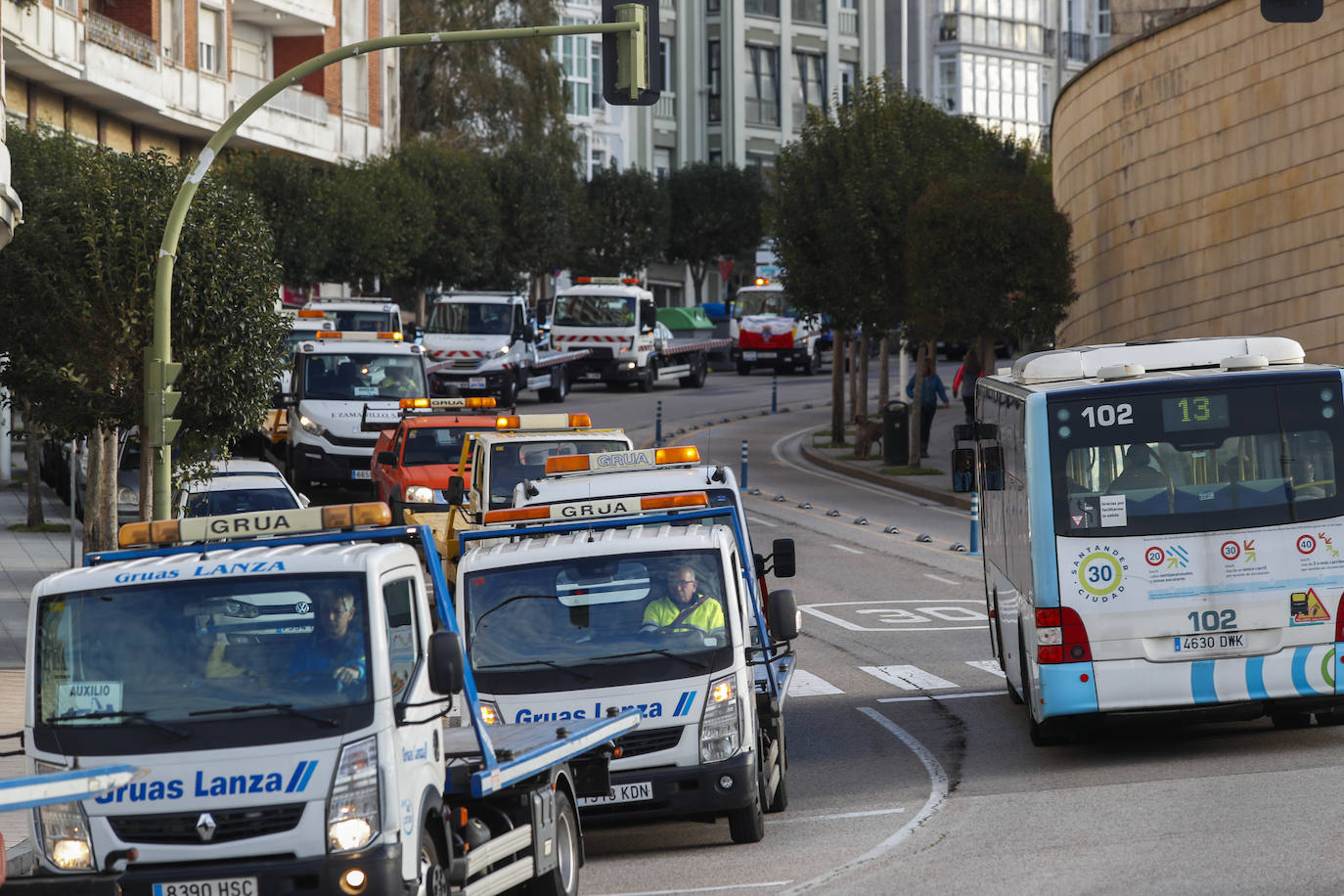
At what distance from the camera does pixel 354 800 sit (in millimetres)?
7484

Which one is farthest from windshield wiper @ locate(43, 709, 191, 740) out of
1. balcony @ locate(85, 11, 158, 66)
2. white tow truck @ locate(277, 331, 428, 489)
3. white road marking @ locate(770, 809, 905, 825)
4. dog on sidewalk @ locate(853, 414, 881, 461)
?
balcony @ locate(85, 11, 158, 66)

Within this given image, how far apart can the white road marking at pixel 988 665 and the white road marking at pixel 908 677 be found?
0.53 m

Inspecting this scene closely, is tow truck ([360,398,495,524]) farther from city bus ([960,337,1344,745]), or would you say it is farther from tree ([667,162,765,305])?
tree ([667,162,765,305])

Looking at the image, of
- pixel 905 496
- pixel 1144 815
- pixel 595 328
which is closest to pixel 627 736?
pixel 1144 815

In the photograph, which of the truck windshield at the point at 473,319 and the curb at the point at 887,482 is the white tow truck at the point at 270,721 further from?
the truck windshield at the point at 473,319

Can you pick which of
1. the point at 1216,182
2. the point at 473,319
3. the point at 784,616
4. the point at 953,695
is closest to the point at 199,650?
the point at 784,616

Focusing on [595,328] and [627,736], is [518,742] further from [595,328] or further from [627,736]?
[595,328]

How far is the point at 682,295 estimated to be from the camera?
3526 inches

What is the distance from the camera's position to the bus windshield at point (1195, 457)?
12.4 meters

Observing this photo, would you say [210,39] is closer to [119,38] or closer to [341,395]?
[119,38]

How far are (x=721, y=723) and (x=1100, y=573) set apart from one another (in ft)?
10.6

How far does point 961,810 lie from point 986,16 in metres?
74.7

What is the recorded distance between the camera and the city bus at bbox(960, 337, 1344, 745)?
482 inches

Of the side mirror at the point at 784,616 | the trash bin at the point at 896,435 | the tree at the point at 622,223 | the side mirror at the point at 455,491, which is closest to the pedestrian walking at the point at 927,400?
the trash bin at the point at 896,435
